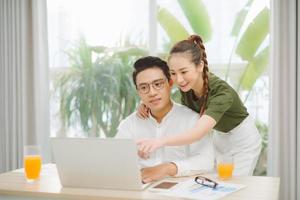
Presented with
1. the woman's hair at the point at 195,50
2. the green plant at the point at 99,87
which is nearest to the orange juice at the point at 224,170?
the woman's hair at the point at 195,50

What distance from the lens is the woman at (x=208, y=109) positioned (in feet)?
6.61

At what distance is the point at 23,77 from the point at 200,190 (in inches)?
115

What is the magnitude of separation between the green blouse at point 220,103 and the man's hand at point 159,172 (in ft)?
1.22

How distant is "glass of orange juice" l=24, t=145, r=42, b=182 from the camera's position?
1.90 m

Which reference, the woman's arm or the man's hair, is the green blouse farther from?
the man's hair

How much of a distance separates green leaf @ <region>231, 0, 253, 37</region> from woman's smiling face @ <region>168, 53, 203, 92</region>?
62.6 inches

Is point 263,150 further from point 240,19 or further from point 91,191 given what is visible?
point 91,191

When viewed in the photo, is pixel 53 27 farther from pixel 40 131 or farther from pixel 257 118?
pixel 257 118

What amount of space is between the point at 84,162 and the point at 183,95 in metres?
0.89

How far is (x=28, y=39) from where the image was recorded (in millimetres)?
4180

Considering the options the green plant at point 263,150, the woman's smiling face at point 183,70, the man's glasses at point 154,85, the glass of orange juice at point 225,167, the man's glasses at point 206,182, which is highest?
the woman's smiling face at point 183,70

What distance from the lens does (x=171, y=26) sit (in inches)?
151

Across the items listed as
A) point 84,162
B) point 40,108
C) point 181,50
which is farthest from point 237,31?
point 84,162

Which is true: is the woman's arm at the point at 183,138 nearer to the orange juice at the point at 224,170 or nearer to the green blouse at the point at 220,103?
the green blouse at the point at 220,103
